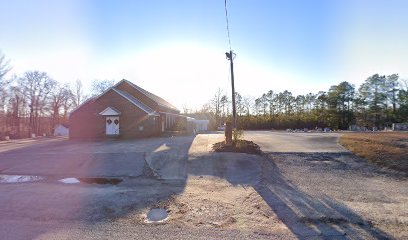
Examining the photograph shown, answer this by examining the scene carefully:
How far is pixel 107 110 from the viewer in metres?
28.1

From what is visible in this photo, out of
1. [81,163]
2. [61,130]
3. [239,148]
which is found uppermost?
[61,130]

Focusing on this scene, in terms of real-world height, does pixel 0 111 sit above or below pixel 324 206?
above

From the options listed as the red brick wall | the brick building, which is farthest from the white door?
the red brick wall

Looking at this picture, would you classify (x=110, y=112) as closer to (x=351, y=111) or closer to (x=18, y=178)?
(x=18, y=178)

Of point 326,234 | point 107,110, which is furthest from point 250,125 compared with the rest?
point 326,234

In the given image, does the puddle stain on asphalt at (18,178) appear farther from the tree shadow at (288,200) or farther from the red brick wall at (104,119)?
the red brick wall at (104,119)

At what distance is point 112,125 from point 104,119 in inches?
37.9

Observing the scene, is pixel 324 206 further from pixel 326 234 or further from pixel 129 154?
pixel 129 154

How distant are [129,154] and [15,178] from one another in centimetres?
548

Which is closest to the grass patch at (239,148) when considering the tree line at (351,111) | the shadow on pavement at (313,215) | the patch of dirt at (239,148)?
the patch of dirt at (239,148)

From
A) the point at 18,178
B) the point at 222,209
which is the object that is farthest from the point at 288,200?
the point at 18,178

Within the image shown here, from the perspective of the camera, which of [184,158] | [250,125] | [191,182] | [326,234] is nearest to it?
[326,234]

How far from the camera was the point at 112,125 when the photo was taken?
28.3 metres

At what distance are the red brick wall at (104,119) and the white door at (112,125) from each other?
0.98ft
